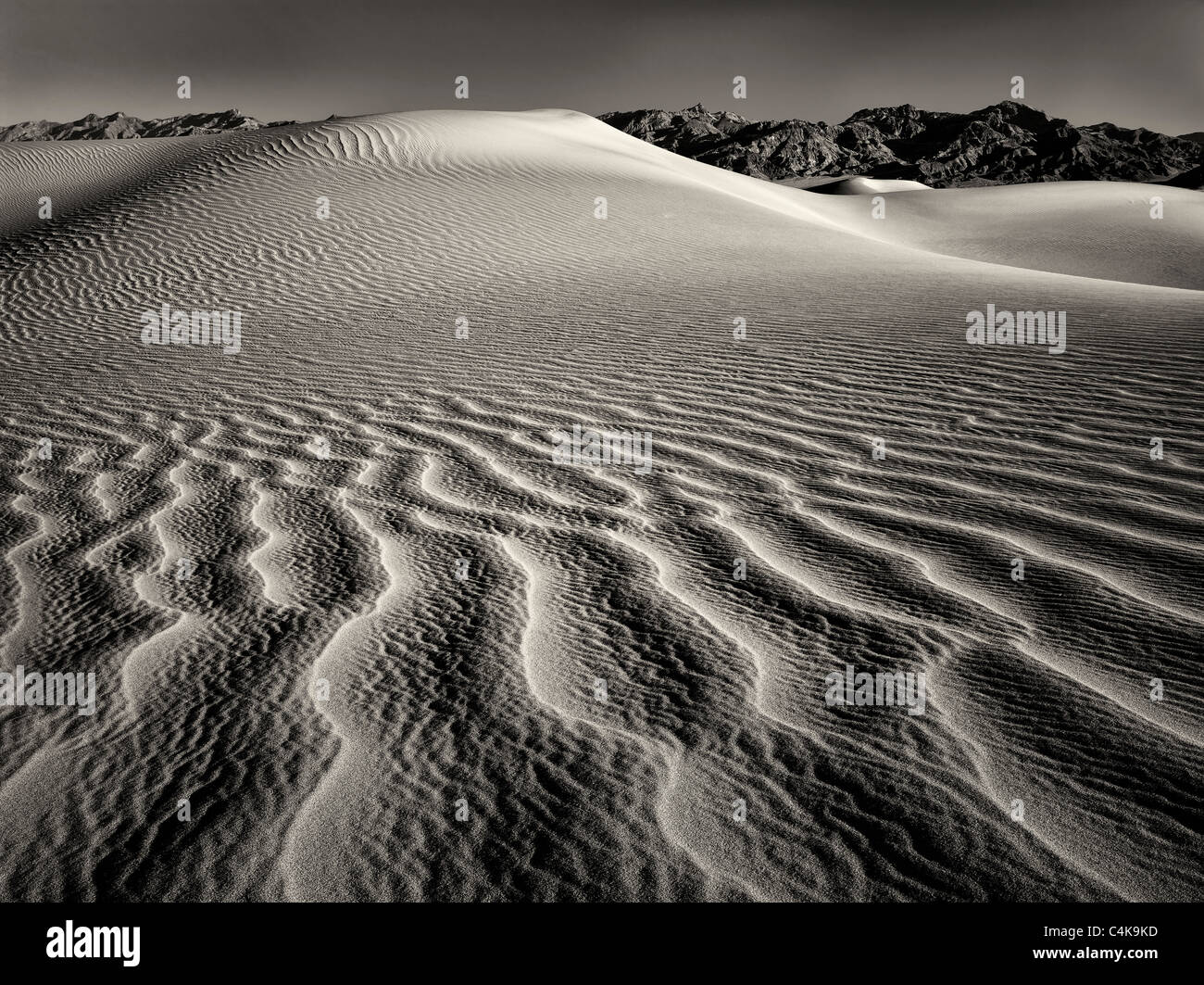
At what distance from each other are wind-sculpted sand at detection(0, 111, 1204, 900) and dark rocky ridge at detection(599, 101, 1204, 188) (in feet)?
233

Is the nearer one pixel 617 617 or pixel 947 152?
pixel 617 617

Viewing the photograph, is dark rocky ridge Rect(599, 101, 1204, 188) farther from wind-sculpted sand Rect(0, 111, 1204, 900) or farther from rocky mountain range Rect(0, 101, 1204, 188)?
wind-sculpted sand Rect(0, 111, 1204, 900)

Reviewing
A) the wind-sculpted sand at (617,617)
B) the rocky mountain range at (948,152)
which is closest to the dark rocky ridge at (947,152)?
the rocky mountain range at (948,152)

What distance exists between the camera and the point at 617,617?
2.49 meters

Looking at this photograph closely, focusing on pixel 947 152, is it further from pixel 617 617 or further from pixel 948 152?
pixel 617 617

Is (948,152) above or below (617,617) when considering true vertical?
above

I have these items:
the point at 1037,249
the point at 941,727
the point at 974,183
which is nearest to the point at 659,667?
the point at 941,727

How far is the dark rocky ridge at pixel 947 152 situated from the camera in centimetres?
9531

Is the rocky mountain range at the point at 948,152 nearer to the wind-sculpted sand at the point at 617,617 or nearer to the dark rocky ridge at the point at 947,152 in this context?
the dark rocky ridge at the point at 947,152

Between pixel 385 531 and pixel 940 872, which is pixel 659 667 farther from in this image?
pixel 385 531

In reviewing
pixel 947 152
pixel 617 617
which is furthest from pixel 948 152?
pixel 617 617

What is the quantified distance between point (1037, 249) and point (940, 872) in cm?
2213

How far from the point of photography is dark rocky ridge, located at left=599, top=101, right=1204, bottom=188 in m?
95.3

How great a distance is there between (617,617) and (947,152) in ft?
464
